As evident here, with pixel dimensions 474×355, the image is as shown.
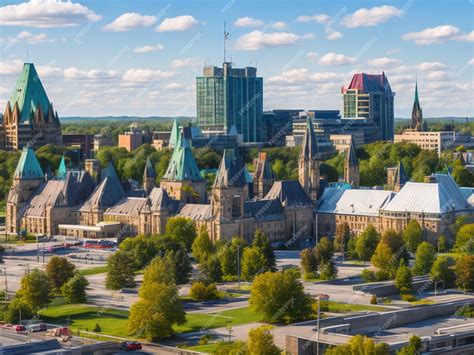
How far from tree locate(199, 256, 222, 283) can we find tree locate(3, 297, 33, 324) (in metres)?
19.0

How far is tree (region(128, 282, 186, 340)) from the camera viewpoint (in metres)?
78.6

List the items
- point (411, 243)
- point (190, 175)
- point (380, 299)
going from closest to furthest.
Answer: point (380, 299)
point (411, 243)
point (190, 175)

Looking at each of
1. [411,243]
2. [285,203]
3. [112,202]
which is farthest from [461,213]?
[112,202]

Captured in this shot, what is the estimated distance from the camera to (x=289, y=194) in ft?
430

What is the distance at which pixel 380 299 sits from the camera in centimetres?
9369

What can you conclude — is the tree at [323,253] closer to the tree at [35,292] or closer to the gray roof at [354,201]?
the gray roof at [354,201]

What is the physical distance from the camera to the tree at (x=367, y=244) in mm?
115125

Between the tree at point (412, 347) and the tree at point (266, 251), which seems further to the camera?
the tree at point (266, 251)

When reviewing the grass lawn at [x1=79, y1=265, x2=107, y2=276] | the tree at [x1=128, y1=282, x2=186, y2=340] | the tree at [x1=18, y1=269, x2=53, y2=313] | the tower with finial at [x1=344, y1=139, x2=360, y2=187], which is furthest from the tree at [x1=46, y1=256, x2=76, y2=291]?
the tower with finial at [x1=344, y1=139, x2=360, y2=187]

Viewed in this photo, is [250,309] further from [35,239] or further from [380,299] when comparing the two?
[35,239]

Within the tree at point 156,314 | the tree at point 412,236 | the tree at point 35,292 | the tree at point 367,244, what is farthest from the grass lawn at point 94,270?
the tree at point 412,236

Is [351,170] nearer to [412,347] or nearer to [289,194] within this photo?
[289,194]

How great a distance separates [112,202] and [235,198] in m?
20.1

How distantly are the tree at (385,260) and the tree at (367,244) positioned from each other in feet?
27.5
